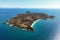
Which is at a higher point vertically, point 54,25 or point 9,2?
point 9,2

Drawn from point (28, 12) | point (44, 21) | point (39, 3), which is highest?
point (39, 3)

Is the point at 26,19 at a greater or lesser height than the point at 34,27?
greater

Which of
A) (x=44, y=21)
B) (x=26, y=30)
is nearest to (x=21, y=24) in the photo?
(x=26, y=30)

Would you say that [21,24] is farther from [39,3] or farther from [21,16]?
[39,3]

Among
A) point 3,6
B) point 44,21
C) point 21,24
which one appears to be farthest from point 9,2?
point 44,21
